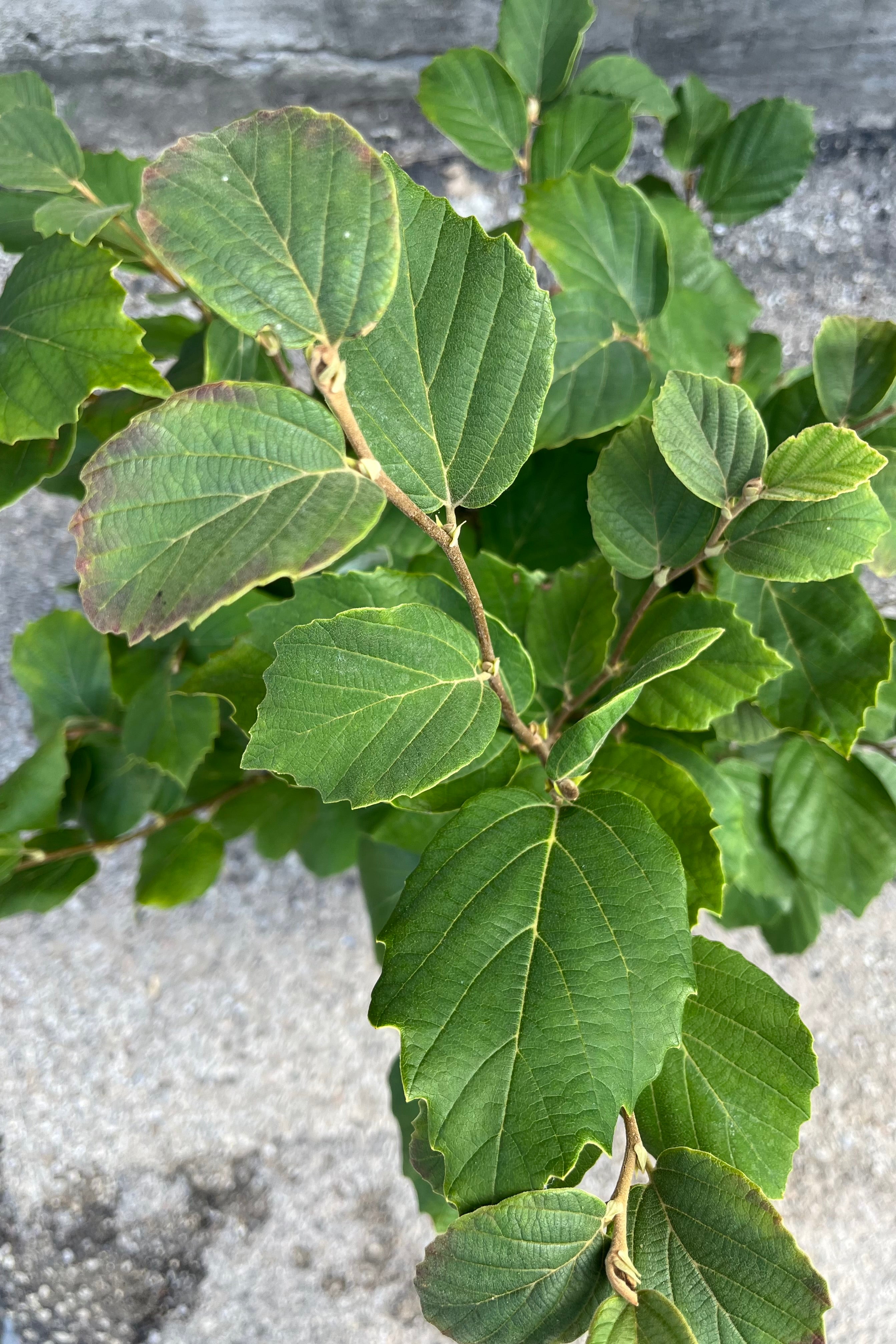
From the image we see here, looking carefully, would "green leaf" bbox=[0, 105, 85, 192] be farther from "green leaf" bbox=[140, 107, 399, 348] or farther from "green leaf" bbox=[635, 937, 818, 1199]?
"green leaf" bbox=[635, 937, 818, 1199]

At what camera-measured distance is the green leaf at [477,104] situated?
71 centimetres

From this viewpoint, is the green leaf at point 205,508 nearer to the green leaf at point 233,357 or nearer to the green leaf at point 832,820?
the green leaf at point 233,357

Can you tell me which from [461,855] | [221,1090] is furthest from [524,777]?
[221,1090]

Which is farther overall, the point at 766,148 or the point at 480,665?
the point at 766,148

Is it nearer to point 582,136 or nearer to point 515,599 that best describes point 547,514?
point 515,599

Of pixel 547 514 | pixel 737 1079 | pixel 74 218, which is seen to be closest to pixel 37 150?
pixel 74 218

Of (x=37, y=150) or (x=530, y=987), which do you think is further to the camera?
(x=37, y=150)

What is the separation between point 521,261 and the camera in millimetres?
385

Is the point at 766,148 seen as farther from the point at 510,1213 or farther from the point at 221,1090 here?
the point at 221,1090

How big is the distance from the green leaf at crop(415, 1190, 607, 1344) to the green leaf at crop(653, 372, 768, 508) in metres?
0.35

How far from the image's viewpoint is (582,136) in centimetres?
73

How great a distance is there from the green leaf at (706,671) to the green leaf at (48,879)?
494 mm

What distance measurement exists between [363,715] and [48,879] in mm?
487

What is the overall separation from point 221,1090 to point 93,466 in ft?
3.23
